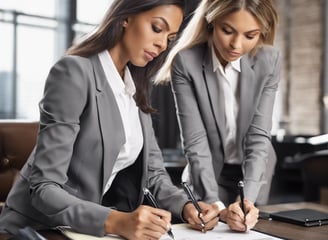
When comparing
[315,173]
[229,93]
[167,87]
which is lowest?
[315,173]

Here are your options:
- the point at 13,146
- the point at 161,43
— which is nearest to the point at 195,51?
the point at 161,43

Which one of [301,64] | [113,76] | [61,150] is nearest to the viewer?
[61,150]

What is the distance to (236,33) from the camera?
1419 millimetres

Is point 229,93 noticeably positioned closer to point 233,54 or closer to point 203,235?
point 233,54

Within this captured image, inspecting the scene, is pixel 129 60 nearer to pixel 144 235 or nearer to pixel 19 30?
pixel 144 235

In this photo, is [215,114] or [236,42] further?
[215,114]

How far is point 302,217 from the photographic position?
1.28 m

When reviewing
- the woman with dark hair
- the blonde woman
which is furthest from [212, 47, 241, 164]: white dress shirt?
the woman with dark hair

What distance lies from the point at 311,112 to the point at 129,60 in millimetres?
4956

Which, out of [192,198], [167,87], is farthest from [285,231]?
[167,87]

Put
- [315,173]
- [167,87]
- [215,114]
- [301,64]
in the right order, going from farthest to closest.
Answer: [301,64] → [167,87] → [315,173] → [215,114]

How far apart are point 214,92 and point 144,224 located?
2.19 feet

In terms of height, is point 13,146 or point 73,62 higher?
point 73,62

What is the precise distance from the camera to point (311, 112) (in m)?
5.91
